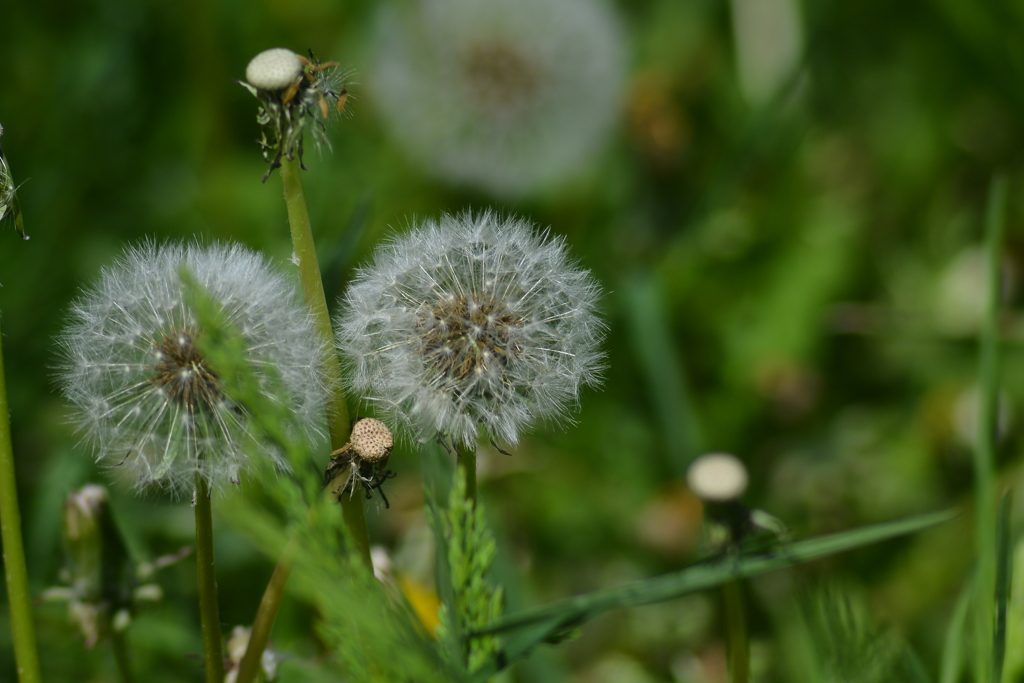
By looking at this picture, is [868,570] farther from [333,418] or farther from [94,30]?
[94,30]

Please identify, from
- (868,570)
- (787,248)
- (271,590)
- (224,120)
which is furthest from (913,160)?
(271,590)

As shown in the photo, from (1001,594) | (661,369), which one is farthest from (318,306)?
(661,369)

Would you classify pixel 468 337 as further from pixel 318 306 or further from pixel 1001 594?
pixel 1001 594

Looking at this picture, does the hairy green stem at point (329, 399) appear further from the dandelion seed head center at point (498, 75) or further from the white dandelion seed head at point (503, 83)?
the dandelion seed head center at point (498, 75)

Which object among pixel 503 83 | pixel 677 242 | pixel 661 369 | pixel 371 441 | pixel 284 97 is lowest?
pixel 371 441

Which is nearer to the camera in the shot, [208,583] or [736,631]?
[208,583]

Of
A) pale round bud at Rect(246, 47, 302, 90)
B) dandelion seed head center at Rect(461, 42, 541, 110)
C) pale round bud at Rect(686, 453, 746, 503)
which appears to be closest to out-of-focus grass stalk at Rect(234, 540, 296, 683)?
pale round bud at Rect(246, 47, 302, 90)
